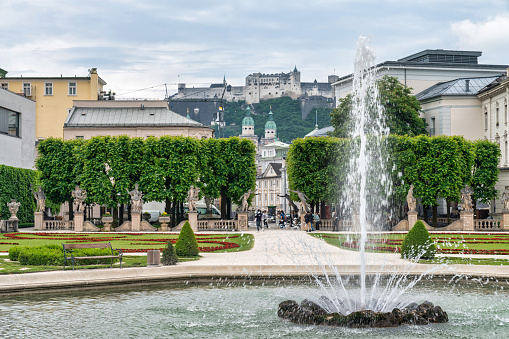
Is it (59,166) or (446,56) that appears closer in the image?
(59,166)

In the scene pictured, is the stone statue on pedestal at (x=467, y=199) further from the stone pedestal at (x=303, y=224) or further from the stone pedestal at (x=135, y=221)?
the stone pedestal at (x=135, y=221)

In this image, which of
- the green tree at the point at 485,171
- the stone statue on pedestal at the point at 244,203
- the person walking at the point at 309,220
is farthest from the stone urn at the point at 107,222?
the green tree at the point at 485,171

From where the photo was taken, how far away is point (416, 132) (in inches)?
2682

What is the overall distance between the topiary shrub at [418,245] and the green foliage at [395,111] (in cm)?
3976

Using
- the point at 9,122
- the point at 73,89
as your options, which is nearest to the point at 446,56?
the point at 73,89

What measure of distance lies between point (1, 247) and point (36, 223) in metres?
23.2

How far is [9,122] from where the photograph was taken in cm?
6419

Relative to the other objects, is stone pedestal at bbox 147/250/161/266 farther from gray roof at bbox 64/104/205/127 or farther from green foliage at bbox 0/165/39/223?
gray roof at bbox 64/104/205/127

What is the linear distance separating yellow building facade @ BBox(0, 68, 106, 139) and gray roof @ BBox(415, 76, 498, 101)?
4305 cm

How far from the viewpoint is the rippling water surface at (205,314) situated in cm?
1431

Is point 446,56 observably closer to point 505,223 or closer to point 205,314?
point 505,223

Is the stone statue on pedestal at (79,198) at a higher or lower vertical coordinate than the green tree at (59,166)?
lower

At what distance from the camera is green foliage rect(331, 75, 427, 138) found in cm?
6600

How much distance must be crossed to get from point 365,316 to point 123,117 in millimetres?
68453
